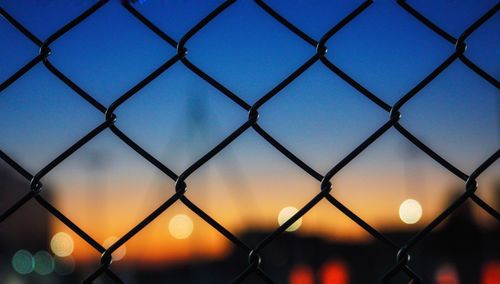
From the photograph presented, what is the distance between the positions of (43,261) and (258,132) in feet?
210

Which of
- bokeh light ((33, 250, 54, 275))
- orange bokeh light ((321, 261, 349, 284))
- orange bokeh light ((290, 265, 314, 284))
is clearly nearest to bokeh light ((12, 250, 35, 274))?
bokeh light ((33, 250, 54, 275))

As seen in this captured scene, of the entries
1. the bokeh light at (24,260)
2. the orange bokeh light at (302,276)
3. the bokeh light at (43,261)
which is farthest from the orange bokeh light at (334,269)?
the bokeh light at (43,261)

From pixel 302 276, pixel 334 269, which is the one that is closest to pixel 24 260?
pixel 334 269

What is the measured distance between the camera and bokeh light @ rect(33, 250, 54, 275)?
6074 cm

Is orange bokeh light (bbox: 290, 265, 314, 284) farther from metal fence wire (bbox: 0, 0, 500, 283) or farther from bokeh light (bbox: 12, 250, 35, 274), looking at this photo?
bokeh light (bbox: 12, 250, 35, 274)

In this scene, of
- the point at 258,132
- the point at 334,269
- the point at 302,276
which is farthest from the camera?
the point at 334,269

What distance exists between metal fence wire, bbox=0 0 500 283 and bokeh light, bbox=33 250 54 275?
62.2 m

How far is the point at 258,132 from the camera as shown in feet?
4.19

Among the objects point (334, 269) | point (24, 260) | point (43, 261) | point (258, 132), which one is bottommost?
point (258, 132)

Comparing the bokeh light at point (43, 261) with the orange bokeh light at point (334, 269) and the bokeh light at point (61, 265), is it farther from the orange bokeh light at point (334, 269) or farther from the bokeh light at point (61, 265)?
the orange bokeh light at point (334, 269)

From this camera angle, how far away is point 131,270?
112 ft

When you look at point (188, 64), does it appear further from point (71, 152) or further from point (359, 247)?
point (359, 247)

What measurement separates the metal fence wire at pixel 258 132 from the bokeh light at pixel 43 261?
204ft

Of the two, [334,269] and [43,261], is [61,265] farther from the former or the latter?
[334,269]
